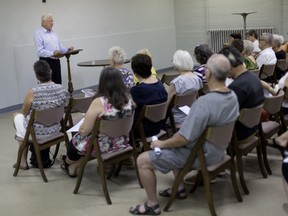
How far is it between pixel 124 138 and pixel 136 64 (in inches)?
25.1

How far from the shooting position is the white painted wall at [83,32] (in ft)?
23.2

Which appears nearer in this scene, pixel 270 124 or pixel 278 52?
pixel 270 124

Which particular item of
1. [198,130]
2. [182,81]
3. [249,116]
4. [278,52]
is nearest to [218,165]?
[198,130]

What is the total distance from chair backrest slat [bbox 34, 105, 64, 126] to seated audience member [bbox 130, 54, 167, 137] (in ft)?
2.46

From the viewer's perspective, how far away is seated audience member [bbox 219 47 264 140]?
327 cm

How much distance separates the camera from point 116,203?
11.0ft

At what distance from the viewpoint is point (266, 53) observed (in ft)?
19.2

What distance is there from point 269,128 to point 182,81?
0.90 meters

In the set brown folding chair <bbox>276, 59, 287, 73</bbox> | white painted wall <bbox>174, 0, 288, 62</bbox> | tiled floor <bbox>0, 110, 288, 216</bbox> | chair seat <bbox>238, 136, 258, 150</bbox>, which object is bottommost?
tiled floor <bbox>0, 110, 288, 216</bbox>

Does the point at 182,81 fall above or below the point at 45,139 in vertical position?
above

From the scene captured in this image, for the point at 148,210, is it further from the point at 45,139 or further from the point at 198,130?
the point at 45,139

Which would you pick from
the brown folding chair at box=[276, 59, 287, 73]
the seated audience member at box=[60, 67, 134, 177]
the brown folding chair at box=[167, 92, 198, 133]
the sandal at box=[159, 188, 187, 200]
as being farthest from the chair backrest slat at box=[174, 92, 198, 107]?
the brown folding chair at box=[276, 59, 287, 73]

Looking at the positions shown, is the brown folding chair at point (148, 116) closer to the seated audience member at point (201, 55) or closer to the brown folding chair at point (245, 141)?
the brown folding chair at point (245, 141)

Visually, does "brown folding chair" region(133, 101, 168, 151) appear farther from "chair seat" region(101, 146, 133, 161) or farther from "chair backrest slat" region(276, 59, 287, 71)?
"chair backrest slat" region(276, 59, 287, 71)
